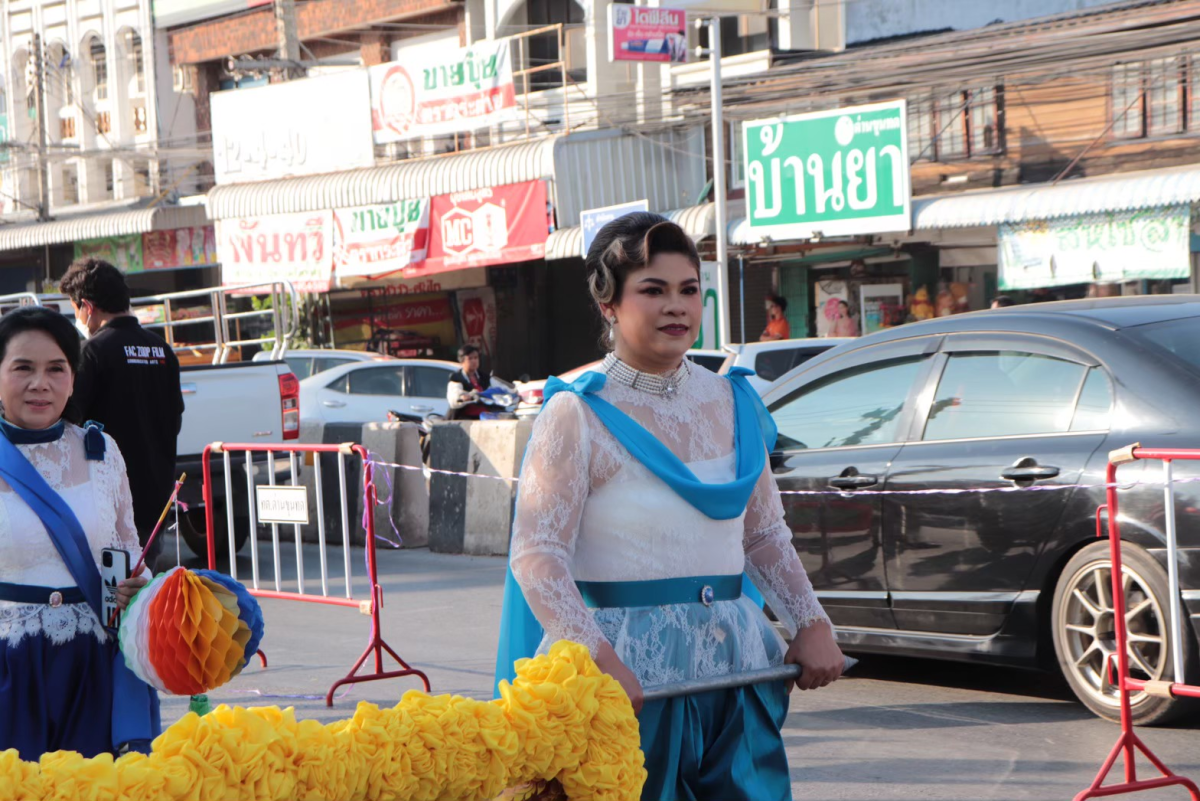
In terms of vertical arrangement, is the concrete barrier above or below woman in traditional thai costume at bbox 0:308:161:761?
below

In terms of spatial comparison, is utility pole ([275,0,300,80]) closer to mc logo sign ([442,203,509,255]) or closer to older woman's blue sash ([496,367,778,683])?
mc logo sign ([442,203,509,255])

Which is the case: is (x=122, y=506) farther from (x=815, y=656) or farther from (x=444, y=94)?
(x=444, y=94)

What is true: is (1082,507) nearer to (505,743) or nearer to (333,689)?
(333,689)

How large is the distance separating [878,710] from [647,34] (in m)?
16.6

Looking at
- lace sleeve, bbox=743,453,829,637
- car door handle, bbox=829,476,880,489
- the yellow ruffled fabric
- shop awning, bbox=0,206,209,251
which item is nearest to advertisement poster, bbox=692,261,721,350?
car door handle, bbox=829,476,880,489

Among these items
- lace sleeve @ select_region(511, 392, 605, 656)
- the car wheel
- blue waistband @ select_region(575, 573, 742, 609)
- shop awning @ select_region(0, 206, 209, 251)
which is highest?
shop awning @ select_region(0, 206, 209, 251)

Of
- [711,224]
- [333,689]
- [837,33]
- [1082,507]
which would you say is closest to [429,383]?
[711,224]

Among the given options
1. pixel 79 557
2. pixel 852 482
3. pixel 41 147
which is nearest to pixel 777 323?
pixel 852 482

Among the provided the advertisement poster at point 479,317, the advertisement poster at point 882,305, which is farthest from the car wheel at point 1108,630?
the advertisement poster at point 479,317

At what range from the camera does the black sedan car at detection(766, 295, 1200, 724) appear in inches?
234

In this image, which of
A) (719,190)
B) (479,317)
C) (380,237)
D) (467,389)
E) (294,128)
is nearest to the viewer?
(467,389)

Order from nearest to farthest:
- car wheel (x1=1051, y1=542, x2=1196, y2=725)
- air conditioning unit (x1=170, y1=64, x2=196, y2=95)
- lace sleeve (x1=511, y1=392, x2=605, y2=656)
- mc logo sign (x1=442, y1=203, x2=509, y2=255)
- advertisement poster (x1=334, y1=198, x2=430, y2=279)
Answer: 1. lace sleeve (x1=511, y1=392, x2=605, y2=656)
2. car wheel (x1=1051, y1=542, x2=1196, y2=725)
3. mc logo sign (x1=442, y1=203, x2=509, y2=255)
4. advertisement poster (x1=334, y1=198, x2=430, y2=279)
5. air conditioning unit (x1=170, y1=64, x2=196, y2=95)

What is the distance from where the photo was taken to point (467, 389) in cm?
1723

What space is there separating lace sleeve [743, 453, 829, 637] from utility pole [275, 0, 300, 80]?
87.2ft
